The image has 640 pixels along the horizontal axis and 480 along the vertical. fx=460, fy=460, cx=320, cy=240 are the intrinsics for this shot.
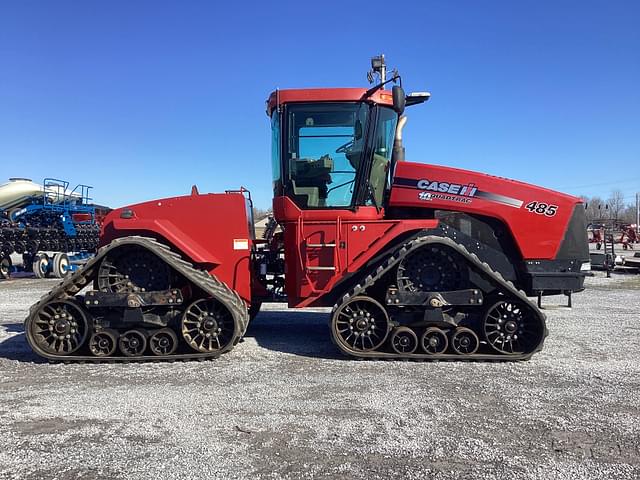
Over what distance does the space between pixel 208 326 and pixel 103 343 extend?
130 centimetres

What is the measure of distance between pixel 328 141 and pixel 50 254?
1585 cm

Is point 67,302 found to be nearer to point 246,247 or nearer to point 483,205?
point 246,247

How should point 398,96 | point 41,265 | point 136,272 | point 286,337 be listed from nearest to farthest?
point 398,96 → point 136,272 → point 286,337 → point 41,265

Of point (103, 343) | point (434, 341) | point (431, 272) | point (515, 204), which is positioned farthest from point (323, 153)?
point (103, 343)

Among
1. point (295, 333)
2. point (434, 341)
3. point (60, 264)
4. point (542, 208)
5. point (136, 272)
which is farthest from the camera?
point (60, 264)

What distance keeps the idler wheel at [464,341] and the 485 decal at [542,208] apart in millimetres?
1736

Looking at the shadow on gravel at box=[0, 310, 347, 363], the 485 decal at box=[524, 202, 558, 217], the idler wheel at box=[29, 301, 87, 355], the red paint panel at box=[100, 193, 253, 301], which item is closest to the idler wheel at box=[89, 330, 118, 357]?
the idler wheel at box=[29, 301, 87, 355]

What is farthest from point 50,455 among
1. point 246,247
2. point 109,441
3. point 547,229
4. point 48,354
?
point 547,229

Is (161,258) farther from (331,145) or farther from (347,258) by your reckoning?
(331,145)

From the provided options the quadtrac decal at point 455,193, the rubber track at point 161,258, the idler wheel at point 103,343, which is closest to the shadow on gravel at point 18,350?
the rubber track at point 161,258

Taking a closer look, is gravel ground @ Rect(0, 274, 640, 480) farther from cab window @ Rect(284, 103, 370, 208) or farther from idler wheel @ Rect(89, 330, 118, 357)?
cab window @ Rect(284, 103, 370, 208)

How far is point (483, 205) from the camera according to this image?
5797 mm

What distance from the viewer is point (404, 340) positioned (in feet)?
18.1

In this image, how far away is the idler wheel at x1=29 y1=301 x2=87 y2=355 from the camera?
Answer: 5520 mm
